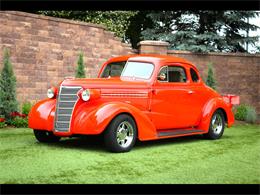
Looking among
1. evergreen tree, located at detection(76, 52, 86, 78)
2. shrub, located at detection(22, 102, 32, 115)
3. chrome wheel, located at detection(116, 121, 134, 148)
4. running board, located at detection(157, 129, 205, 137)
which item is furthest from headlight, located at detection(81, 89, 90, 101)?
evergreen tree, located at detection(76, 52, 86, 78)

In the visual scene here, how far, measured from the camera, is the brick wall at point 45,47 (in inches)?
537

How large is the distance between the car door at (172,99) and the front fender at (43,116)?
191 cm

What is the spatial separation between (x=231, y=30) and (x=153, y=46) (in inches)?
226

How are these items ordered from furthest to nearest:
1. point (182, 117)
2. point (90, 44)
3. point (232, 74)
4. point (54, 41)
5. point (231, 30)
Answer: point (231, 30), point (232, 74), point (90, 44), point (54, 41), point (182, 117)

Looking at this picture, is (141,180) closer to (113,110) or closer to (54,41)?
(113,110)

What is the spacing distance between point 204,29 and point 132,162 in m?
14.2

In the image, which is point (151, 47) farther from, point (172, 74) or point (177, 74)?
point (172, 74)

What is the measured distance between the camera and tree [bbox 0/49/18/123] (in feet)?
39.9

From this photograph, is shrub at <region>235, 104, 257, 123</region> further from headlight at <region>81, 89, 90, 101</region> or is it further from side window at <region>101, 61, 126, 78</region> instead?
headlight at <region>81, 89, 90, 101</region>

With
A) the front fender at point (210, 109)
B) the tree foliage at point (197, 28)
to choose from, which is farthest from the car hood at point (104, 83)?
the tree foliage at point (197, 28)

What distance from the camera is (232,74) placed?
18641mm

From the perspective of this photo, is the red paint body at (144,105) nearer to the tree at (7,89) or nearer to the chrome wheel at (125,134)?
the chrome wheel at (125,134)

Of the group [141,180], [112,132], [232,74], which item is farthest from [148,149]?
[232,74]

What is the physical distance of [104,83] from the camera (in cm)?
845
